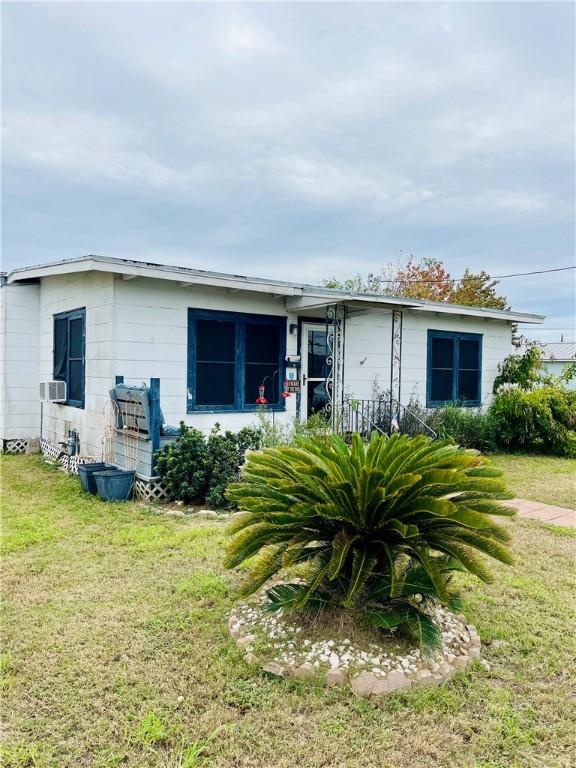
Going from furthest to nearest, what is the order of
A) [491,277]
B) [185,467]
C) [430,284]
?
[430,284]
[491,277]
[185,467]

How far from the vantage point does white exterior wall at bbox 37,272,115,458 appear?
7243 millimetres

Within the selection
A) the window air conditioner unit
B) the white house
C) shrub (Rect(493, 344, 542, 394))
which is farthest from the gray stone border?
shrub (Rect(493, 344, 542, 394))

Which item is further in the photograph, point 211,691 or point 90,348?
point 90,348

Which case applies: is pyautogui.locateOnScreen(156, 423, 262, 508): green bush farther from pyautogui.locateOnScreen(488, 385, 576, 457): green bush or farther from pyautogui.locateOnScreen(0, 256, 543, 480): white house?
pyautogui.locateOnScreen(488, 385, 576, 457): green bush

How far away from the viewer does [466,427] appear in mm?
10469

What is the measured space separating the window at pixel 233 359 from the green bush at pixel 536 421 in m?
4.94

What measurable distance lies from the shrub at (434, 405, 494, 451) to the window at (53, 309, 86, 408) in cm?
635

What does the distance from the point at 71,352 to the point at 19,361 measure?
210cm

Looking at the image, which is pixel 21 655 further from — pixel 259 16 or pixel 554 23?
pixel 554 23

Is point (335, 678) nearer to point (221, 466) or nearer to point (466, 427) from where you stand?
point (221, 466)

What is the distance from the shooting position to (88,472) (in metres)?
6.78

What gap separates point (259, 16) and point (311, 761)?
8.07 m

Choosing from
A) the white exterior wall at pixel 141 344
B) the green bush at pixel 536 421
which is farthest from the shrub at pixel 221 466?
the green bush at pixel 536 421

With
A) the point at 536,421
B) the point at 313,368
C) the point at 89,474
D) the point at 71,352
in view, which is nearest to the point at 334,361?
the point at 313,368
